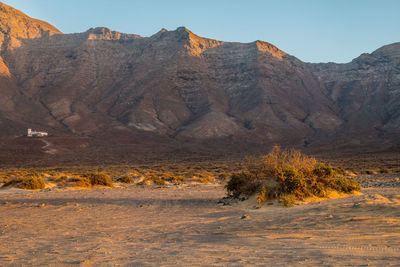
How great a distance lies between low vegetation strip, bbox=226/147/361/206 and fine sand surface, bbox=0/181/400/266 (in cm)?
94

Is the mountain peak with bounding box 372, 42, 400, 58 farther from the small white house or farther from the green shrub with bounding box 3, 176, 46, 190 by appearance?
the green shrub with bounding box 3, 176, 46, 190

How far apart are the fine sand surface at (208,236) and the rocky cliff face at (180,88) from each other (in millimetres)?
87105

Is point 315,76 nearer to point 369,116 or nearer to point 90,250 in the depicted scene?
point 369,116

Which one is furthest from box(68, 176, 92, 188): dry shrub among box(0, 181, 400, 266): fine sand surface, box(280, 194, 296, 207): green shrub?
box(280, 194, 296, 207): green shrub

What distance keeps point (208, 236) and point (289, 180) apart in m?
5.32

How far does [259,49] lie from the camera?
471 ft

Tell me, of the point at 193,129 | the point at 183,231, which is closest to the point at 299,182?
the point at 183,231

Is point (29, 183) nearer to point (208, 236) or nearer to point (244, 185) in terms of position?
point (244, 185)

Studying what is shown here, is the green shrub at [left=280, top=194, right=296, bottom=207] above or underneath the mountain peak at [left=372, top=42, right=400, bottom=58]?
underneath

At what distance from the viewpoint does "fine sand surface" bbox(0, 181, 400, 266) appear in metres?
5.59

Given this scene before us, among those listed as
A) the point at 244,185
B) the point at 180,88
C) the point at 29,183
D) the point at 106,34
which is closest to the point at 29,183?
the point at 29,183

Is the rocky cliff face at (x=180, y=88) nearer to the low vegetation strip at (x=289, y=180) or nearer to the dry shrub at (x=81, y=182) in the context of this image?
the dry shrub at (x=81, y=182)

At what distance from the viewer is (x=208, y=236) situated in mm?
7754

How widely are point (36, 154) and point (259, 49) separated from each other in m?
99.8
